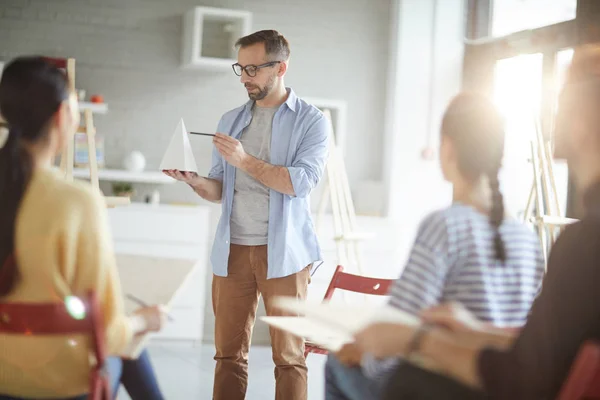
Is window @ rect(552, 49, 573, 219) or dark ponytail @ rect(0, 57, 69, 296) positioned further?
window @ rect(552, 49, 573, 219)

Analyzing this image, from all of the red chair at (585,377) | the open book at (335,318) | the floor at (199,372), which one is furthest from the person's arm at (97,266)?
the floor at (199,372)

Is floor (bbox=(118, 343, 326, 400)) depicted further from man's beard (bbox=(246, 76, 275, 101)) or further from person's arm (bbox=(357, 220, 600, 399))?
person's arm (bbox=(357, 220, 600, 399))

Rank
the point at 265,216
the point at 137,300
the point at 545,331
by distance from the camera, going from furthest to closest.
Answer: the point at 265,216 < the point at 137,300 < the point at 545,331

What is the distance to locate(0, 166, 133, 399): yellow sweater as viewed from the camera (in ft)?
5.21

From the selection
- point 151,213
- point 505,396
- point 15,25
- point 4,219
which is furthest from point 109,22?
point 505,396

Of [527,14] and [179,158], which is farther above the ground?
[527,14]

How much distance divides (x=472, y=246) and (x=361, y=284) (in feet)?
3.78

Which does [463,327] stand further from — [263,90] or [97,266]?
[263,90]

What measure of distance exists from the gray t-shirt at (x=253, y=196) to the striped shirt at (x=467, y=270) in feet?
4.56

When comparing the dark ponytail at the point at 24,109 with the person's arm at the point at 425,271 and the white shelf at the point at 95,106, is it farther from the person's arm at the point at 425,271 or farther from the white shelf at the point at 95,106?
the white shelf at the point at 95,106

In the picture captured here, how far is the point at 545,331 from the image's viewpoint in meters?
1.37

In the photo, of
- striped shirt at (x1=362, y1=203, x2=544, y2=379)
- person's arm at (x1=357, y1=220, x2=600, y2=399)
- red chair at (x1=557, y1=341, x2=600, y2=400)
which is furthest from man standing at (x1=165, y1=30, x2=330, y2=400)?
red chair at (x1=557, y1=341, x2=600, y2=400)

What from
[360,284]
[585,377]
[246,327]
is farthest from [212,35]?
[585,377]

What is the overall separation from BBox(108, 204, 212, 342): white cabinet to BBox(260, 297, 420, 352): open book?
10.9 feet
